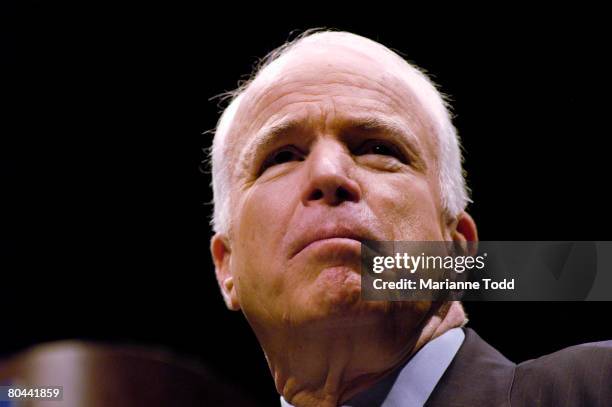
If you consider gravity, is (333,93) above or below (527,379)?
above

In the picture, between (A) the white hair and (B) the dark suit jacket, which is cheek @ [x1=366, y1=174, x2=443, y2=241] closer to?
(A) the white hair

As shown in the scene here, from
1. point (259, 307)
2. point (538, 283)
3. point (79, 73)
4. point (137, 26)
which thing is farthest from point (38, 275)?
point (538, 283)

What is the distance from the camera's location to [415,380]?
4.62 feet

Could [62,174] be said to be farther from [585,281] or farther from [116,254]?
[585,281]

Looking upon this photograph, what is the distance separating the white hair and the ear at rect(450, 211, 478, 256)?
0.02 m

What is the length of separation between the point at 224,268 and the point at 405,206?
49 cm

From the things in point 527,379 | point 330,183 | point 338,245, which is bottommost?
point 527,379

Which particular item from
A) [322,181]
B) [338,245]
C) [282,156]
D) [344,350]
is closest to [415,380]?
[344,350]

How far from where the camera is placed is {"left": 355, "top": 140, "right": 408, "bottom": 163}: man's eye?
1.52 m

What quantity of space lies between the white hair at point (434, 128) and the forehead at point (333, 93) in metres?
0.02

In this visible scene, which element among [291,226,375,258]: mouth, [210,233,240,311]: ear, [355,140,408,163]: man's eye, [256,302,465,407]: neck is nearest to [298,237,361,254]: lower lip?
[291,226,375,258]: mouth

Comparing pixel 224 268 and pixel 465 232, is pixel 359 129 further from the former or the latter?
pixel 224 268

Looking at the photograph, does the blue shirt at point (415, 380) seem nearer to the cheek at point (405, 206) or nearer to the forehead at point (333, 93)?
the cheek at point (405, 206)

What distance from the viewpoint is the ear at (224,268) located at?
167 cm
